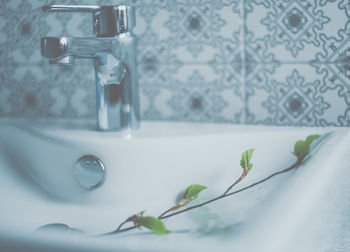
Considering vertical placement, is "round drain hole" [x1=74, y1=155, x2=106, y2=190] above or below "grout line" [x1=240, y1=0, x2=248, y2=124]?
below

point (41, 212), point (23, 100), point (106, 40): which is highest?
point (106, 40)

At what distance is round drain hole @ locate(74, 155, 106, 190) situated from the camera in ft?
1.78

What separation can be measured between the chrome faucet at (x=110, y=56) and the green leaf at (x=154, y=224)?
0.93ft

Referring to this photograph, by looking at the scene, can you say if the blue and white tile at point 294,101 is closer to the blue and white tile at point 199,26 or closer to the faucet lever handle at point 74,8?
the blue and white tile at point 199,26

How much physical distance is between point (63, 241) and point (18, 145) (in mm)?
430

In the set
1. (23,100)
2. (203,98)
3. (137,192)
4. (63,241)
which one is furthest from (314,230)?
(23,100)

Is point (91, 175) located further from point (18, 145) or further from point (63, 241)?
point (63, 241)

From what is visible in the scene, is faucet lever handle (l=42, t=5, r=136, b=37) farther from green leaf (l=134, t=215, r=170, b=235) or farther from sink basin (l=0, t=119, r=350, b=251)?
green leaf (l=134, t=215, r=170, b=235)

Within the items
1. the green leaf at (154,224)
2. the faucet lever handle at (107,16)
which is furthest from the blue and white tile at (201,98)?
the green leaf at (154,224)

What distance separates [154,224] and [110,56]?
33 centimetres

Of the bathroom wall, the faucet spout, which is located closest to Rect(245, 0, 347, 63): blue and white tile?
the bathroom wall

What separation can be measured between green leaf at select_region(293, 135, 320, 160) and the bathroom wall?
198 millimetres

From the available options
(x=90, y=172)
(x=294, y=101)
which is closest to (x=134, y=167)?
(x=90, y=172)

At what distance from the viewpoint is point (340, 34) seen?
580 mm
